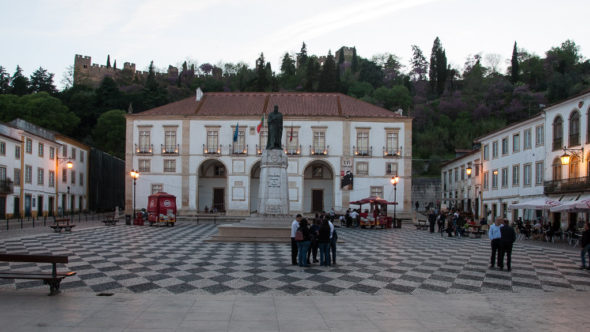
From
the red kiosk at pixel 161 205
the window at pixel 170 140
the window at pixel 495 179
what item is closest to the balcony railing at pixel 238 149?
the window at pixel 170 140

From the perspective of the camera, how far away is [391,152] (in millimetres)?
47188

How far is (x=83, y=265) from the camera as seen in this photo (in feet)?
39.9

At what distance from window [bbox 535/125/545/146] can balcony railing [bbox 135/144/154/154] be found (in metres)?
34.8

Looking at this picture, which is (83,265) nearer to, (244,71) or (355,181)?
(355,181)

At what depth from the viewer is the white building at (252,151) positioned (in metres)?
46.8

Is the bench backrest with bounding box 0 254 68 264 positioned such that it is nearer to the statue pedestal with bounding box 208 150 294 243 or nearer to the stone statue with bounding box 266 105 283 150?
the statue pedestal with bounding box 208 150 294 243

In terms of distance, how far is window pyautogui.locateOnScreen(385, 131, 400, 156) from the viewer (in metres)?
47.2

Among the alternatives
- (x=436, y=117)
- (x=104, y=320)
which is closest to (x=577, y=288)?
(x=104, y=320)

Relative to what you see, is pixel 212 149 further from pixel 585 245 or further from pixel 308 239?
pixel 585 245

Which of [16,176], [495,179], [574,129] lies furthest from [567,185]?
[16,176]

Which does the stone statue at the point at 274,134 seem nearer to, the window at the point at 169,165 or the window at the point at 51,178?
the window at the point at 169,165

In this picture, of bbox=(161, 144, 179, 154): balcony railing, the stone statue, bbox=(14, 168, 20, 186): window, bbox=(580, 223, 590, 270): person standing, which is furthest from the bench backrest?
bbox=(161, 144, 179, 154): balcony railing

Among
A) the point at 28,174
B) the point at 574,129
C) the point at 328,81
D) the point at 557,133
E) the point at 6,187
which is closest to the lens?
the point at 574,129

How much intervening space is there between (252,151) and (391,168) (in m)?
14.2
